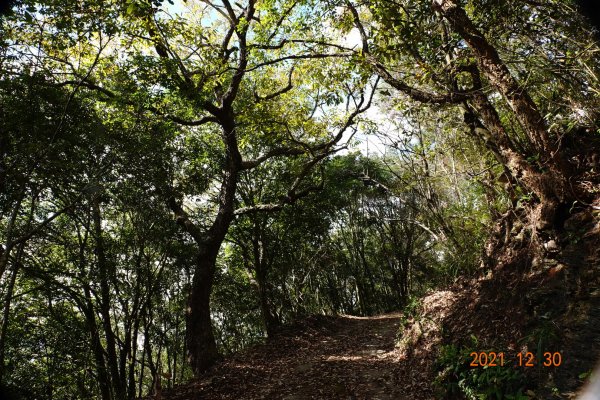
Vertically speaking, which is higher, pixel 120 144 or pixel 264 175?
pixel 264 175

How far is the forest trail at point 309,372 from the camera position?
6602mm

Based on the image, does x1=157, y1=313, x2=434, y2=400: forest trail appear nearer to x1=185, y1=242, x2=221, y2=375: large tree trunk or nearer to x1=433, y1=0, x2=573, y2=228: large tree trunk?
x1=185, y1=242, x2=221, y2=375: large tree trunk

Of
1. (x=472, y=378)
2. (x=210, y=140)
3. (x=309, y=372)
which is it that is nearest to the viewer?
(x=472, y=378)

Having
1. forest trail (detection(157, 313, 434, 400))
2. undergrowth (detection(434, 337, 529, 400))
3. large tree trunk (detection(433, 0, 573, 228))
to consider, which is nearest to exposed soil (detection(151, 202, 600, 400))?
forest trail (detection(157, 313, 434, 400))

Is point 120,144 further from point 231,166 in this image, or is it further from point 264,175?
point 264,175

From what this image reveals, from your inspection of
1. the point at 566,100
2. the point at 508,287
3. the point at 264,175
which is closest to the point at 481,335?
the point at 508,287

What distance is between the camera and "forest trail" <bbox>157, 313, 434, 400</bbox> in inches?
260

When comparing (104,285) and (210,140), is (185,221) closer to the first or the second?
(104,285)

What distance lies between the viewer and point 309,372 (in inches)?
314

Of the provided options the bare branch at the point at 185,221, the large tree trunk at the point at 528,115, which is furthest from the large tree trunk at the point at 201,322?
the large tree trunk at the point at 528,115

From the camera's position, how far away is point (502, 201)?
21.2 feet

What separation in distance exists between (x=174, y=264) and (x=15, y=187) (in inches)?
242

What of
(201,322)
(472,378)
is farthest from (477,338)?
(201,322)

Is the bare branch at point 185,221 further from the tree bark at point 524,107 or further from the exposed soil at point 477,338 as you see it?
the tree bark at point 524,107
